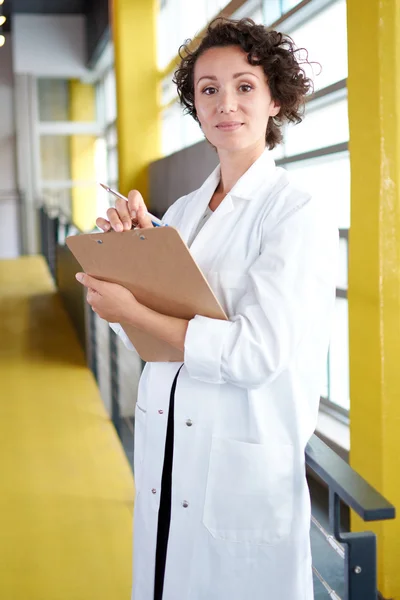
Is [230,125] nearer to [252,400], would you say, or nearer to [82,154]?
[252,400]

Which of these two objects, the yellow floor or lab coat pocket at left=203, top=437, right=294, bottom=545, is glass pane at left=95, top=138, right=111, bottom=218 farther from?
lab coat pocket at left=203, top=437, right=294, bottom=545

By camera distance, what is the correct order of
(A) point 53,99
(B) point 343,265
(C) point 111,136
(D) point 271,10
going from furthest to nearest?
(A) point 53,99, (C) point 111,136, (D) point 271,10, (B) point 343,265

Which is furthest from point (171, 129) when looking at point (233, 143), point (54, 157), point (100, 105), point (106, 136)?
point (233, 143)

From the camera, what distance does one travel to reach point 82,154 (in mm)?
13469

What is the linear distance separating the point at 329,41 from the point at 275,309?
3.78 metres

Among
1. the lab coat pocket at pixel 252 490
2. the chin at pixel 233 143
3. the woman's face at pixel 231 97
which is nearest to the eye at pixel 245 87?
the woman's face at pixel 231 97

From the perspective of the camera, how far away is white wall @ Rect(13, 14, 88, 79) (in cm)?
1176

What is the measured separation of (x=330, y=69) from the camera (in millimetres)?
4285

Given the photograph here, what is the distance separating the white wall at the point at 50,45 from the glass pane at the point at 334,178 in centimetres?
863

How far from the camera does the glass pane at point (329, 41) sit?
13.7 ft

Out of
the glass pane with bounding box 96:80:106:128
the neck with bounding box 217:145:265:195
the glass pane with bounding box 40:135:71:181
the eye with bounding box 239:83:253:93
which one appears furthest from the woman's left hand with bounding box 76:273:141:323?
the glass pane with bounding box 40:135:71:181

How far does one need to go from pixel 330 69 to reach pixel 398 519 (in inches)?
111

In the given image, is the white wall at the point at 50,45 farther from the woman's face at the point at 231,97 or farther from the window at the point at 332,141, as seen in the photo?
the woman's face at the point at 231,97

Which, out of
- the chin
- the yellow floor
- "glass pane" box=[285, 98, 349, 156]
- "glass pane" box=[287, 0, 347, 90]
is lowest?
the yellow floor
